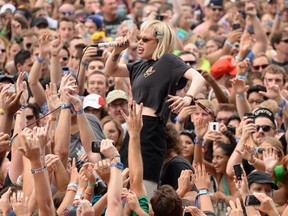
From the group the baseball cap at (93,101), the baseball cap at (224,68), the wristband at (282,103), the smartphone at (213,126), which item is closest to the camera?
the smartphone at (213,126)

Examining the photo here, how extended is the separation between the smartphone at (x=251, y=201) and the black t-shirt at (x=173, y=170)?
1318 mm

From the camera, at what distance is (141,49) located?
10.1 metres

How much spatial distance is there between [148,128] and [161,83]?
0.41 meters

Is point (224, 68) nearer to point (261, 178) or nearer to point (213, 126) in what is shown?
point (213, 126)

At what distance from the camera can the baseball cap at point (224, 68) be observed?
1493 cm

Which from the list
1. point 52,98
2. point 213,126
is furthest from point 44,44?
point 213,126

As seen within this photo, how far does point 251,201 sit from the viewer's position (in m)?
8.95

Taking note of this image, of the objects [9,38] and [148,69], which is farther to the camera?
[9,38]

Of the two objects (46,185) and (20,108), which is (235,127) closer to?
(20,108)

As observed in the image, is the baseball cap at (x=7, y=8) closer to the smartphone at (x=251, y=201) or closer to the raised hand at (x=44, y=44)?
the raised hand at (x=44, y=44)

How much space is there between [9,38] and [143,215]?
8938 mm

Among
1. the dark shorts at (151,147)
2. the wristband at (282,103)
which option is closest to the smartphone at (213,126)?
the wristband at (282,103)

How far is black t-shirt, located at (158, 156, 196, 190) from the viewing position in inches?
403

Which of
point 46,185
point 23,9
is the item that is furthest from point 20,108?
point 23,9
